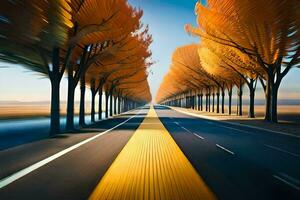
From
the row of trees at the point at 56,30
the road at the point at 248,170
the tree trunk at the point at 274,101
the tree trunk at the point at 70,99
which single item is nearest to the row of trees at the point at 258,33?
the tree trunk at the point at 274,101

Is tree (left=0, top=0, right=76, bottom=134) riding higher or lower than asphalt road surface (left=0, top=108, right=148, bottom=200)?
higher

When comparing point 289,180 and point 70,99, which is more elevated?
point 70,99

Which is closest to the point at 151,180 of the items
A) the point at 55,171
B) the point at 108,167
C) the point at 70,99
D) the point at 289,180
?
the point at 108,167

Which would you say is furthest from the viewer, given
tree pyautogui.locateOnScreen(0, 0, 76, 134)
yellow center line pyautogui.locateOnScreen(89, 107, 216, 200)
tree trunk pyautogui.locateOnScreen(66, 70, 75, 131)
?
tree trunk pyautogui.locateOnScreen(66, 70, 75, 131)

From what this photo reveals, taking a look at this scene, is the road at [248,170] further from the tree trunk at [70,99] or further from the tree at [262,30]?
the tree at [262,30]

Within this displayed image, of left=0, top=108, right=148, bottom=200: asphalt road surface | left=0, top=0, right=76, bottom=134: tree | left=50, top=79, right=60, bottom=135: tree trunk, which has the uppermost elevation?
left=0, top=0, right=76, bottom=134: tree

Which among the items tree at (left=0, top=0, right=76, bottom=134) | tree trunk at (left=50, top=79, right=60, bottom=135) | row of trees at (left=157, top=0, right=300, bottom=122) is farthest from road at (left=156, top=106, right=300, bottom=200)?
row of trees at (left=157, top=0, right=300, bottom=122)

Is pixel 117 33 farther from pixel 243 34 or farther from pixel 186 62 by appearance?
pixel 186 62

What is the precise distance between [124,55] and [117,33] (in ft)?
29.3

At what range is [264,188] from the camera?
681 cm

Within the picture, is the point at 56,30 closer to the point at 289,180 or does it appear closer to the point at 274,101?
the point at 289,180

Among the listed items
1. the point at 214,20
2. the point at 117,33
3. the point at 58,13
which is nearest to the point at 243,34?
the point at 214,20

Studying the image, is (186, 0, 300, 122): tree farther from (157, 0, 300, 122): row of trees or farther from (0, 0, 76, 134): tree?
(0, 0, 76, 134): tree

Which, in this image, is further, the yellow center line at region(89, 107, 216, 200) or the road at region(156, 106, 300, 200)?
the road at region(156, 106, 300, 200)
